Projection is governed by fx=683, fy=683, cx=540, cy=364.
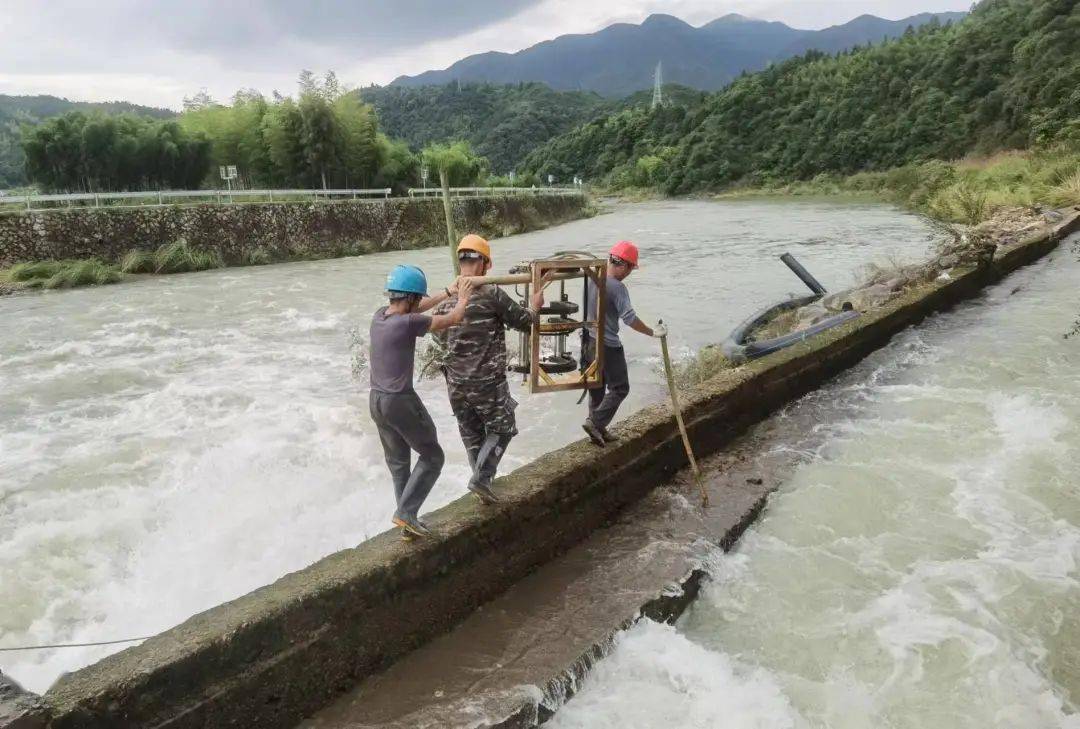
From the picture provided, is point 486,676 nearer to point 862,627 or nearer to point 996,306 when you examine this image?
point 862,627

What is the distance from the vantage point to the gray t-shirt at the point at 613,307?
4457 mm

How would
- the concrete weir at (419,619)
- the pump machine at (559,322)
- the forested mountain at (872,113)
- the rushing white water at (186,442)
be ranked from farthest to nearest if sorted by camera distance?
1. the forested mountain at (872,113)
2. the rushing white water at (186,442)
3. the pump machine at (559,322)
4. the concrete weir at (419,619)

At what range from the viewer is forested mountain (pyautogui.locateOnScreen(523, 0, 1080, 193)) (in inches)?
1885

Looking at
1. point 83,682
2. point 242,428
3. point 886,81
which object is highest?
point 886,81

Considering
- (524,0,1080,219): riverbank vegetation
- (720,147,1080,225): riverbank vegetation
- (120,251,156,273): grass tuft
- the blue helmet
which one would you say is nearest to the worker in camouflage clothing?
the blue helmet

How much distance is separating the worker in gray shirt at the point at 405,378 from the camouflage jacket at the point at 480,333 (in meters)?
0.16

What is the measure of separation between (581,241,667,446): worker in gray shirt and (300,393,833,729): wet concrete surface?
73cm

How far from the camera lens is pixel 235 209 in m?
22.0

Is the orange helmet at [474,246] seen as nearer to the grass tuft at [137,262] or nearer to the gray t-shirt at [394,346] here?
the gray t-shirt at [394,346]

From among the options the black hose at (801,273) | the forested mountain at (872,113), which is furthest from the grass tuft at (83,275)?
the forested mountain at (872,113)

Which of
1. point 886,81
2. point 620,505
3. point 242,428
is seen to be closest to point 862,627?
point 620,505

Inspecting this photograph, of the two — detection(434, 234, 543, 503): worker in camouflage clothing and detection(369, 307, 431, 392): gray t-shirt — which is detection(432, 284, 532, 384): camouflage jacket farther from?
detection(369, 307, 431, 392): gray t-shirt

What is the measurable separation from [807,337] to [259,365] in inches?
306

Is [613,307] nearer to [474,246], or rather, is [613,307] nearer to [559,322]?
[559,322]
